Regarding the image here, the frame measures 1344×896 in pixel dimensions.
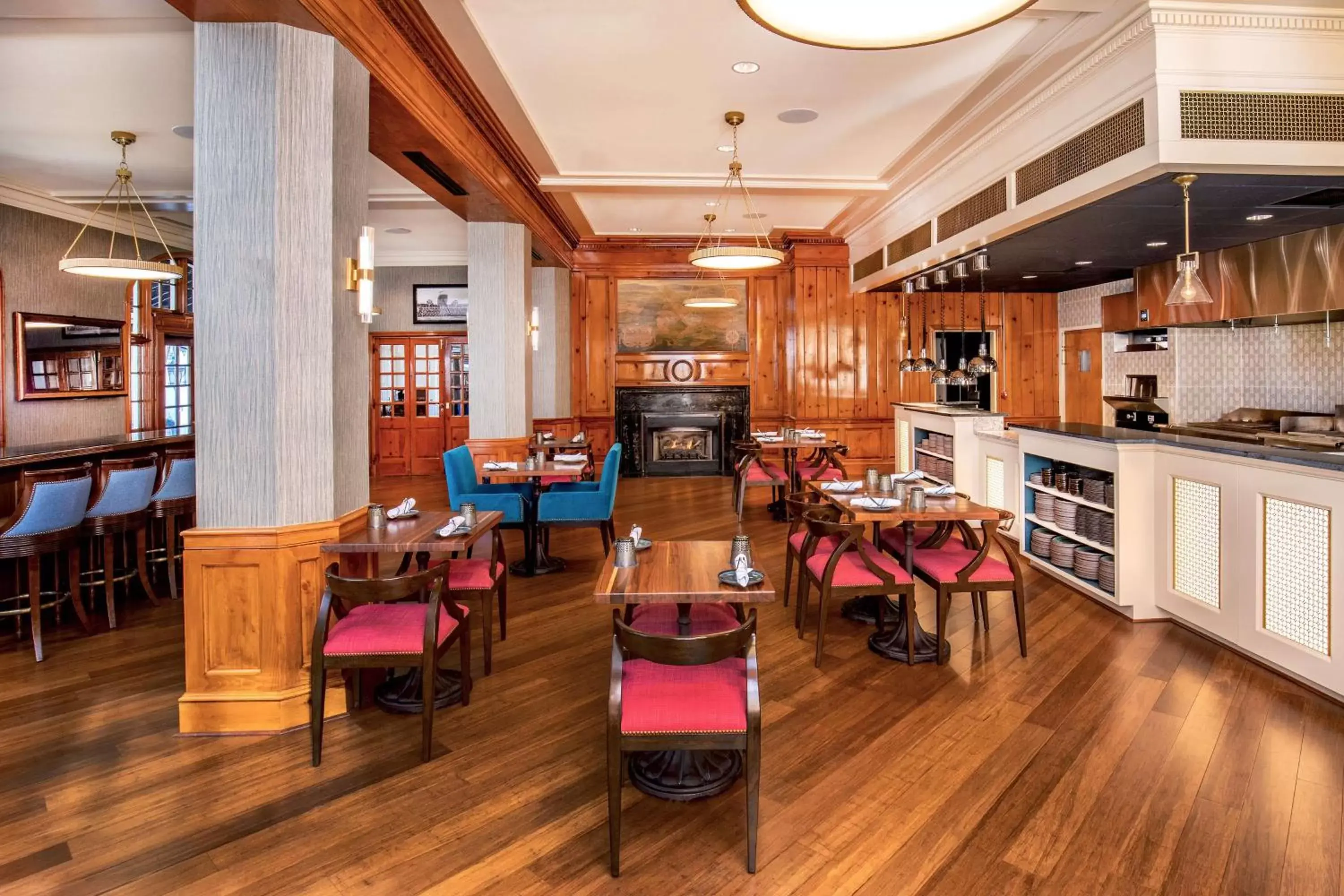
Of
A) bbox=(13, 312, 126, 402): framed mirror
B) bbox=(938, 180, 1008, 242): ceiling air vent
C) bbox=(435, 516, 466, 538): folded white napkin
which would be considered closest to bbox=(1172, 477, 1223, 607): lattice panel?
bbox=(938, 180, 1008, 242): ceiling air vent

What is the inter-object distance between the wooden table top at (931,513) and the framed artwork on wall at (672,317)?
6.91 m

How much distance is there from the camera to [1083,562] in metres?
4.69

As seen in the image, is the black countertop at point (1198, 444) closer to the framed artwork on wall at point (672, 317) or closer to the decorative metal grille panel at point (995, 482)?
the decorative metal grille panel at point (995, 482)

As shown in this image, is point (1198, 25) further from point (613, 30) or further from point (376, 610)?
point (376, 610)

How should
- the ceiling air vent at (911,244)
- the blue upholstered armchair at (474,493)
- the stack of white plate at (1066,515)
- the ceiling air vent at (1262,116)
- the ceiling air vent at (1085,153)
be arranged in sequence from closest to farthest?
the ceiling air vent at (1262,116) → the ceiling air vent at (1085,153) → the stack of white plate at (1066,515) → the blue upholstered armchair at (474,493) → the ceiling air vent at (911,244)

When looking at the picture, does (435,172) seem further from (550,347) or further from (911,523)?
(550,347)

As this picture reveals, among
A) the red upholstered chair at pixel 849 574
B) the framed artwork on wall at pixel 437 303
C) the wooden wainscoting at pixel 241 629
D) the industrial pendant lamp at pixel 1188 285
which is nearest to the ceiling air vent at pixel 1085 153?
the industrial pendant lamp at pixel 1188 285

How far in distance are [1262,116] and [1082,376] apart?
20.9 feet

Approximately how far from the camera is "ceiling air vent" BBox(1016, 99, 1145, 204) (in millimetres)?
3943

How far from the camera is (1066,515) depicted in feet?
16.2

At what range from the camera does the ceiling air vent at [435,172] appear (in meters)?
4.90

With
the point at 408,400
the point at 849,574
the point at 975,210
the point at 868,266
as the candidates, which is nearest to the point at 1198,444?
the point at 849,574

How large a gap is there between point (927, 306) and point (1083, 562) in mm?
6256

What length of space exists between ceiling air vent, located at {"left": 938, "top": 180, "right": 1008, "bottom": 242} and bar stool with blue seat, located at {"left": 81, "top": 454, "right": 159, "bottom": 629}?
652 centimetres
